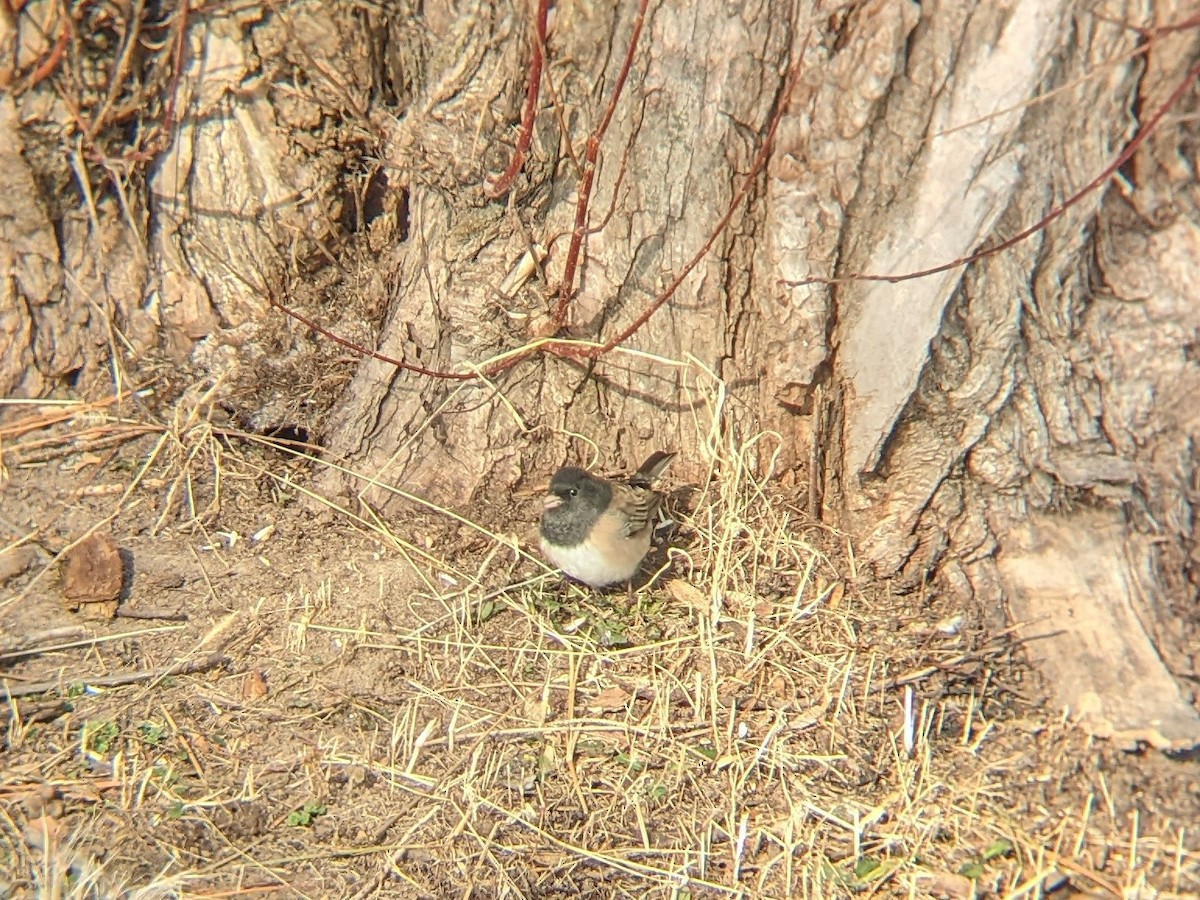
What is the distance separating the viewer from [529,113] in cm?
321

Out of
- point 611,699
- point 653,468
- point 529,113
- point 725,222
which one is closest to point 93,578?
point 611,699

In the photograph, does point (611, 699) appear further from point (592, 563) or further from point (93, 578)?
point (93, 578)

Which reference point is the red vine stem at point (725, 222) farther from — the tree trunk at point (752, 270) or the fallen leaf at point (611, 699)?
the fallen leaf at point (611, 699)

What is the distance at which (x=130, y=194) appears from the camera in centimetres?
358

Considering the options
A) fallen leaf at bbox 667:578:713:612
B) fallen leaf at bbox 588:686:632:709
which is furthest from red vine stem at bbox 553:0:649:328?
fallen leaf at bbox 588:686:632:709

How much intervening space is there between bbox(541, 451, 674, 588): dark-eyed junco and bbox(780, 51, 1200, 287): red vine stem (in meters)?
1.07

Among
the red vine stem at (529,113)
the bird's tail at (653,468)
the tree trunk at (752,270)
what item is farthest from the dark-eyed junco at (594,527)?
the red vine stem at (529,113)

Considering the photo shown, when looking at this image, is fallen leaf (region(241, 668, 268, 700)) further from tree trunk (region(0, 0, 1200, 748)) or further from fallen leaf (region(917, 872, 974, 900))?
fallen leaf (region(917, 872, 974, 900))

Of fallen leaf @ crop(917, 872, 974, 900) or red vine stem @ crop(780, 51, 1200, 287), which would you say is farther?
fallen leaf @ crop(917, 872, 974, 900)

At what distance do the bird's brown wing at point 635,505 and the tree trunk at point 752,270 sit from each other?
0.73ft

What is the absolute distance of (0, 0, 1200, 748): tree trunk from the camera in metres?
2.81

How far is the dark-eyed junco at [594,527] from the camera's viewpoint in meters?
3.48

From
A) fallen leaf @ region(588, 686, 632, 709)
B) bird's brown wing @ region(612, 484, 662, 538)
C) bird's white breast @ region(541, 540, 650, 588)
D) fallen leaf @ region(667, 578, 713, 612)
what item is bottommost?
fallen leaf @ region(588, 686, 632, 709)

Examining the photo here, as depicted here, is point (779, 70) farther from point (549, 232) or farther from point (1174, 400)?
point (1174, 400)
